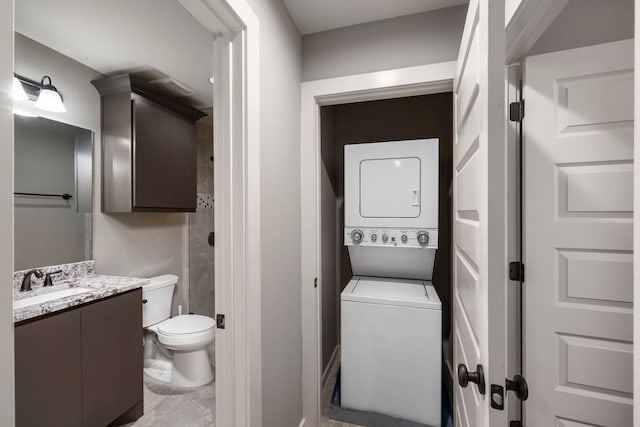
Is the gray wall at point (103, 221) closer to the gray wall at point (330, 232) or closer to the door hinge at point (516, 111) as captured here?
the gray wall at point (330, 232)

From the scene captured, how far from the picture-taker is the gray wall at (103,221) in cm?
172

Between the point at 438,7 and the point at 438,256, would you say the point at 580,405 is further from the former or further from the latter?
the point at 438,7

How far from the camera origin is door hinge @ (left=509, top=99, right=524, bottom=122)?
4.03 feet

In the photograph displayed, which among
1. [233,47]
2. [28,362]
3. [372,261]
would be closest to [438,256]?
[372,261]

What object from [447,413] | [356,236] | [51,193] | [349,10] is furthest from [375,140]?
[51,193]

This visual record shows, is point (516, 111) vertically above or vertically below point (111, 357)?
above

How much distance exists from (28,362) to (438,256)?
9.20 feet

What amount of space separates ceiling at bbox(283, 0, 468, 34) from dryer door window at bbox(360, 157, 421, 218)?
2.78 ft

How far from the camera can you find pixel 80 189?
6.37 ft

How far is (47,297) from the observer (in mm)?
1528

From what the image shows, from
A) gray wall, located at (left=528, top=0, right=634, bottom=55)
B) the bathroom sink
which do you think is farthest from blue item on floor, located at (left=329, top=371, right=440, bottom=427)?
gray wall, located at (left=528, top=0, right=634, bottom=55)

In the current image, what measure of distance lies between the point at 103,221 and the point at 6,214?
204 cm

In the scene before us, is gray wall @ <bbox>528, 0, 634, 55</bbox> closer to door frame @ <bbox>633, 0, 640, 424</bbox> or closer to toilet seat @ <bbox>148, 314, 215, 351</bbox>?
door frame @ <bbox>633, 0, 640, 424</bbox>

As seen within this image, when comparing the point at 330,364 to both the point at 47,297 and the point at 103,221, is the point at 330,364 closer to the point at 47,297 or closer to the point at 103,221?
the point at 47,297
